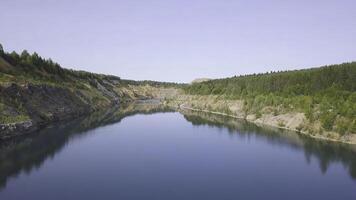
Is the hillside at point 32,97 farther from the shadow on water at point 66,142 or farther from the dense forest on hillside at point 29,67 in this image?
the shadow on water at point 66,142

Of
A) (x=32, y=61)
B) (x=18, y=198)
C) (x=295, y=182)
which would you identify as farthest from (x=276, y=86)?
(x=18, y=198)

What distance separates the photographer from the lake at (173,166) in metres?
35.6

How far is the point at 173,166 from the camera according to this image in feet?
153

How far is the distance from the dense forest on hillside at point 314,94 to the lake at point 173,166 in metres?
6.26

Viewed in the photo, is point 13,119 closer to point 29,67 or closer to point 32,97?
point 32,97

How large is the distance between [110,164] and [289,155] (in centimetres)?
2741

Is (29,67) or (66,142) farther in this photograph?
(29,67)

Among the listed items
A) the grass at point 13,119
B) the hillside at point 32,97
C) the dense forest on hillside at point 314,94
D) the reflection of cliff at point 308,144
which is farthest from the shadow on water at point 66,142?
the dense forest on hillside at point 314,94

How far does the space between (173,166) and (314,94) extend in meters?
51.1

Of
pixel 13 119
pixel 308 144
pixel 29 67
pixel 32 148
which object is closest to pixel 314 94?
pixel 308 144

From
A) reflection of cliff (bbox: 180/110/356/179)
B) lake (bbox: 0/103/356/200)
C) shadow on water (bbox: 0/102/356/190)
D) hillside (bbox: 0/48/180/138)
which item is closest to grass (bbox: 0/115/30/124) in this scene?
hillside (bbox: 0/48/180/138)

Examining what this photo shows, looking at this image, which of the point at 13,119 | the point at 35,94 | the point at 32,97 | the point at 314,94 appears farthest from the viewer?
the point at 314,94

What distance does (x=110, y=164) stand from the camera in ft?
154

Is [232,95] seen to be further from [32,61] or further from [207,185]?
[207,185]
